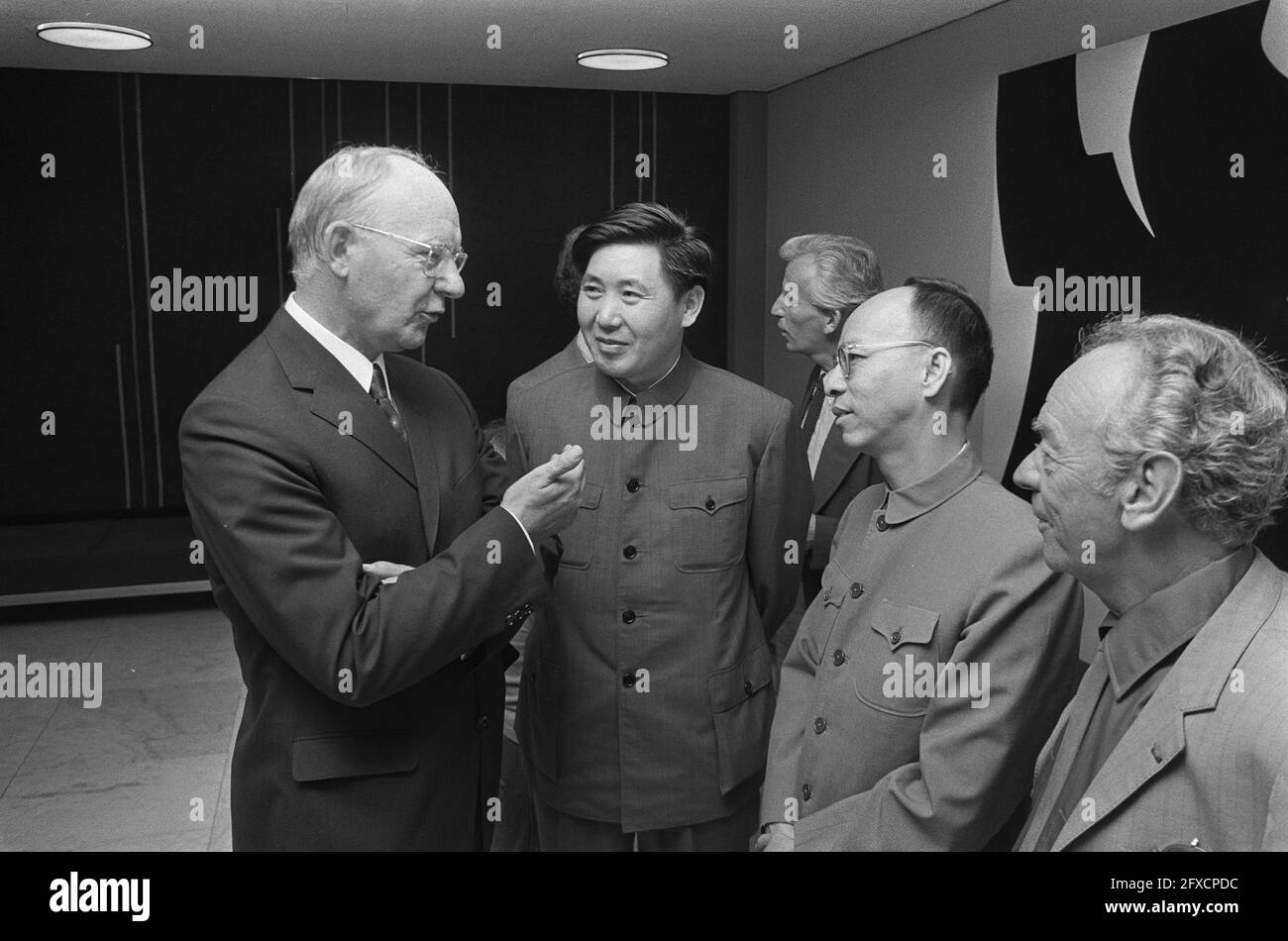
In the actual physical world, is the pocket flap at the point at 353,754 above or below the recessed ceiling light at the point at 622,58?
below

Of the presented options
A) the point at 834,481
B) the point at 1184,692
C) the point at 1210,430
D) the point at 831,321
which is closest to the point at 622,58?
the point at 831,321

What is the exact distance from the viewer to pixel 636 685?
7.32 feet

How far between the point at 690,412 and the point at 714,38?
157 inches

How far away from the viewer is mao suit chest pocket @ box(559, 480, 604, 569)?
7.48 feet

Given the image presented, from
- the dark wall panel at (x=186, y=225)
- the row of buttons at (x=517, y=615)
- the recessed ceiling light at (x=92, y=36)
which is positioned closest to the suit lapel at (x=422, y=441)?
the row of buttons at (x=517, y=615)

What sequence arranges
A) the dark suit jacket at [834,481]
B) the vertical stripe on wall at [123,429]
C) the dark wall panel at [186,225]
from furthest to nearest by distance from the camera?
1. the vertical stripe on wall at [123,429]
2. the dark wall panel at [186,225]
3. the dark suit jacket at [834,481]

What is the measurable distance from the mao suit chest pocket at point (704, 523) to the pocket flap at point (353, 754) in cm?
69

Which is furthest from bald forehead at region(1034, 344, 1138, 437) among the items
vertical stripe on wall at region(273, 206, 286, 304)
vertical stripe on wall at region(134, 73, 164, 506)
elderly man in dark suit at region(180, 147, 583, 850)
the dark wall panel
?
vertical stripe on wall at region(134, 73, 164, 506)

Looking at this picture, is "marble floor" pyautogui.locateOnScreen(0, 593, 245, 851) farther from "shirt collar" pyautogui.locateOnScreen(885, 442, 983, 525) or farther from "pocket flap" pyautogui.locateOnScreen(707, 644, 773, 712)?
"shirt collar" pyautogui.locateOnScreen(885, 442, 983, 525)

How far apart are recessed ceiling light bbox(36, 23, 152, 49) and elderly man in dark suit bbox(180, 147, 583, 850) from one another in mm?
4412

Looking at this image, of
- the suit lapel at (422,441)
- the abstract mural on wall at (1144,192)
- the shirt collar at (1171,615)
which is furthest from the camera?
the abstract mural on wall at (1144,192)

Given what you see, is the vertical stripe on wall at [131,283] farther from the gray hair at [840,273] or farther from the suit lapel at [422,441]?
the suit lapel at [422,441]

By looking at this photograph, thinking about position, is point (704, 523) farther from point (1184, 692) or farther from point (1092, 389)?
point (1184, 692)

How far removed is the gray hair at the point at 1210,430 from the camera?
134 centimetres
